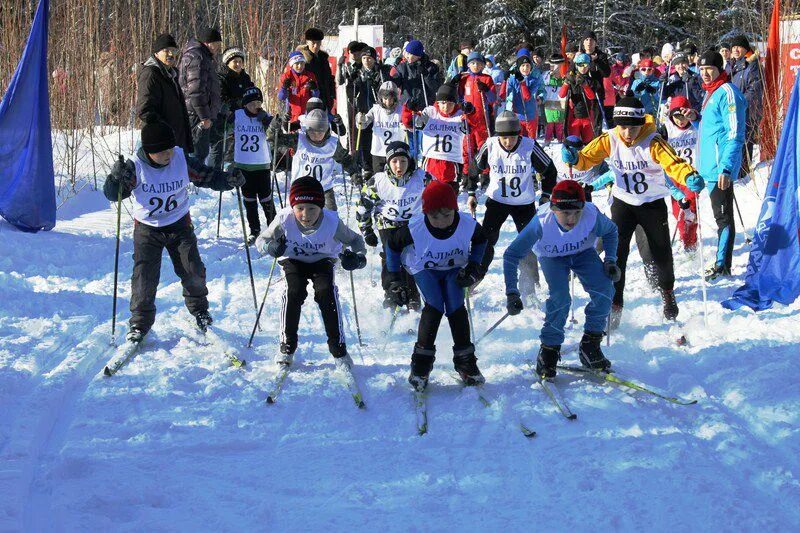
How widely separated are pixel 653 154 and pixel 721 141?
1.52m

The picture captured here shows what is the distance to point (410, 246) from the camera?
5.29 meters

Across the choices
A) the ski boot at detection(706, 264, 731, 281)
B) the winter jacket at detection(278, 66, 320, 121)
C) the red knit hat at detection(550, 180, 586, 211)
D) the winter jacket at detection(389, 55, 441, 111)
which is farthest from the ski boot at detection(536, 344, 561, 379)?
the winter jacket at detection(389, 55, 441, 111)

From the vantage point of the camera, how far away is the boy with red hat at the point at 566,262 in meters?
5.16

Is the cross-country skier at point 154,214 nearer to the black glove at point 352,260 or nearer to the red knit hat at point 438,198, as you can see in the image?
the black glove at point 352,260

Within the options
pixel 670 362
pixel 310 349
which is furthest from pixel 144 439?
pixel 670 362

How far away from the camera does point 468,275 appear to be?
508 cm

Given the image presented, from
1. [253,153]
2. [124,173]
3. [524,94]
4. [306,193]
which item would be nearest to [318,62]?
[253,153]

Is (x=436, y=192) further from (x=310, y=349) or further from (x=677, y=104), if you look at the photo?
(x=677, y=104)

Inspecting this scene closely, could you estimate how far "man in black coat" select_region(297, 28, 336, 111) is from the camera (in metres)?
10.7

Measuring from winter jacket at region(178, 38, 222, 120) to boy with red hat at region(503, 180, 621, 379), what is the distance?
4.67 meters

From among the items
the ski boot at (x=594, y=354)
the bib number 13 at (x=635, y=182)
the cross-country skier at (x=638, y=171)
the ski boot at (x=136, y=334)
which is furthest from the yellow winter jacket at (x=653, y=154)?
the ski boot at (x=136, y=334)

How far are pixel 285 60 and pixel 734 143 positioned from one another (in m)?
8.24

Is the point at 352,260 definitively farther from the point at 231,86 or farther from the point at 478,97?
the point at 478,97

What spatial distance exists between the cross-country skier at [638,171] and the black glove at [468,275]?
4.97ft
